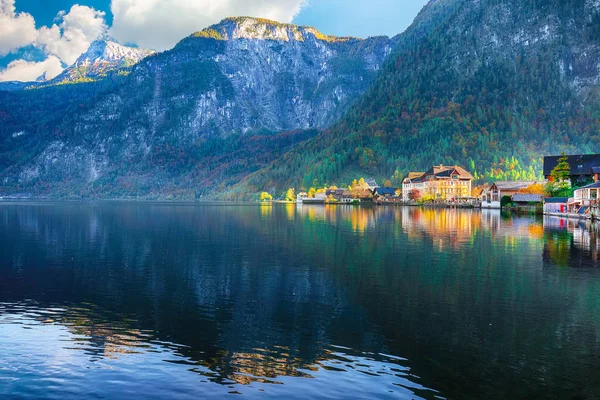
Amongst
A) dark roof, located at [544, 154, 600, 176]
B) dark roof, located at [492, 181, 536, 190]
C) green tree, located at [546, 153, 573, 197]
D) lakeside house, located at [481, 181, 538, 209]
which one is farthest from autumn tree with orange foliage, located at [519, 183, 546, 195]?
green tree, located at [546, 153, 573, 197]

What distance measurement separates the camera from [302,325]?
27.2 metres

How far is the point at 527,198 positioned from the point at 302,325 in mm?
150907

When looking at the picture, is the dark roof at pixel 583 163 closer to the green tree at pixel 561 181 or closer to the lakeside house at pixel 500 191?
the green tree at pixel 561 181

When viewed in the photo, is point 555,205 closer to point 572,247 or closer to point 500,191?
point 500,191

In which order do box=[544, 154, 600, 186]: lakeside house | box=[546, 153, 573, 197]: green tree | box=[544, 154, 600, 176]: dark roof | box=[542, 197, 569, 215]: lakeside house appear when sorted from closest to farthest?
box=[542, 197, 569, 215]: lakeside house < box=[544, 154, 600, 186]: lakeside house < box=[546, 153, 573, 197]: green tree < box=[544, 154, 600, 176]: dark roof

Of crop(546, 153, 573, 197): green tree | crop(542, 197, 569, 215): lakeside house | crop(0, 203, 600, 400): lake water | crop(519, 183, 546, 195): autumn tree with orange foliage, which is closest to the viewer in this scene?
crop(0, 203, 600, 400): lake water

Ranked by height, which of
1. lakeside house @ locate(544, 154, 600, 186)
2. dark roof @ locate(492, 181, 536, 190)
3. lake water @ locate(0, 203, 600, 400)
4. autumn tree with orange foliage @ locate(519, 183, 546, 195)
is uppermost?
lakeside house @ locate(544, 154, 600, 186)

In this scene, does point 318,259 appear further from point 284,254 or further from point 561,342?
point 561,342

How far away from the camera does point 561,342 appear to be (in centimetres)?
2412

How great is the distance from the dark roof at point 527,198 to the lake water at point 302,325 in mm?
110693

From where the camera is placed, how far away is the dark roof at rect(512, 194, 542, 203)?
156075 mm

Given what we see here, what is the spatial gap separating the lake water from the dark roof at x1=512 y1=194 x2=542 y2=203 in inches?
4358

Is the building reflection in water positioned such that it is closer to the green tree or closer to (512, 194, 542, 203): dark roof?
the green tree

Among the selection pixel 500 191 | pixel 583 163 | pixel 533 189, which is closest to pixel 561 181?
pixel 583 163
